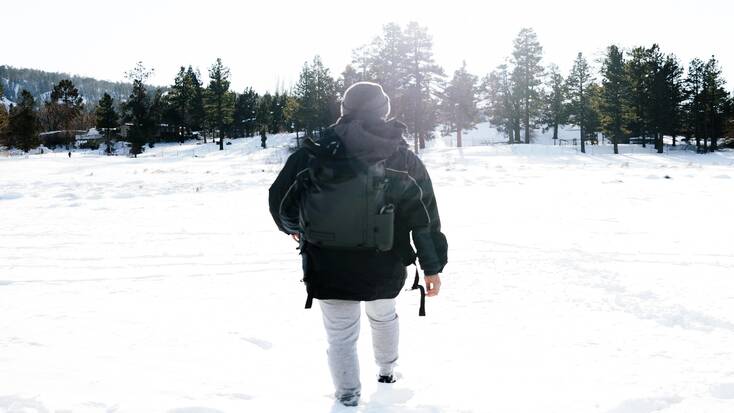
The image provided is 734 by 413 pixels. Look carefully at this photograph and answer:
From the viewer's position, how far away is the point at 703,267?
219 inches

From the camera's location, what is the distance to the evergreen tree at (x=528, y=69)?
155 feet

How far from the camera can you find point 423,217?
2.62m

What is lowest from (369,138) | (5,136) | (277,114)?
(369,138)

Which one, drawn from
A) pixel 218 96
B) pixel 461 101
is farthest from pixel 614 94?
pixel 218 96

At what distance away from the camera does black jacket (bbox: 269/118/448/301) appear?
243cm

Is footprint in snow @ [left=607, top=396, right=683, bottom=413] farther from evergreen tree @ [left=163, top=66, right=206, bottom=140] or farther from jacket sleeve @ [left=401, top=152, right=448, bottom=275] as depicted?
evergreen tree @ [left=163, top=66, right=206, bottom=140]

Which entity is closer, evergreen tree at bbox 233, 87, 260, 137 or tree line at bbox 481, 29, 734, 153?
tree line at bbox 481, 29, 734, 153

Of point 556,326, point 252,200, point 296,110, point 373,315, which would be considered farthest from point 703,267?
point 296,110

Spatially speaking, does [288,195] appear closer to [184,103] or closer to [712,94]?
[712,94]

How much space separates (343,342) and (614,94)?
156 ft

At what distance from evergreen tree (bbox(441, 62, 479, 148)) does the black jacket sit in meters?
46.1

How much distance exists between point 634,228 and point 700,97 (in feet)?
164

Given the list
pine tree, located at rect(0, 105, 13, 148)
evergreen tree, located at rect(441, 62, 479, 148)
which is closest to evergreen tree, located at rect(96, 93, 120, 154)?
pine tree, located at rect(0, 105, 13, 148)

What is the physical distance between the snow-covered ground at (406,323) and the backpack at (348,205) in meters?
0.97
